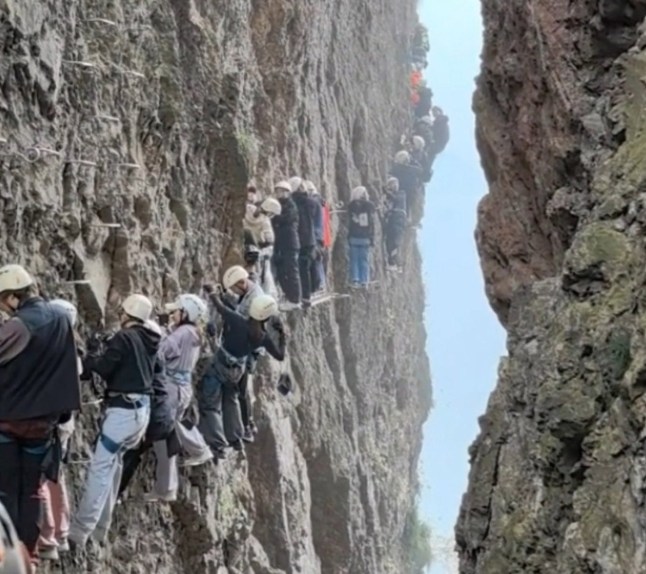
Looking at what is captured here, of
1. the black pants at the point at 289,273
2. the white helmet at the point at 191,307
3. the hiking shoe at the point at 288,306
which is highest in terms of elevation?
the black pants at the point at 289,273

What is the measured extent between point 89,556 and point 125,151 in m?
3.84

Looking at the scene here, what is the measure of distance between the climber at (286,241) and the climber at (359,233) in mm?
3965

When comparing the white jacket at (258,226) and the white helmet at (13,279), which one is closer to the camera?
the white helmet at (13,279)

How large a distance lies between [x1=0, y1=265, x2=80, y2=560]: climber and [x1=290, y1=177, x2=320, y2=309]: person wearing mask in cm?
875

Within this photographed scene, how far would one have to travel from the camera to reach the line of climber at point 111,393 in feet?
19.2

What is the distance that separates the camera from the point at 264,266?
504 inches

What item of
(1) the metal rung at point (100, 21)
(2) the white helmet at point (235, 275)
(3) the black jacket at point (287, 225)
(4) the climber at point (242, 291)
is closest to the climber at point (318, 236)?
(3) the black jacket at point (287, 225)

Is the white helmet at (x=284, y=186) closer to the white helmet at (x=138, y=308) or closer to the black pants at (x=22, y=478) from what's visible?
the white helmet at (x=138, y=308)

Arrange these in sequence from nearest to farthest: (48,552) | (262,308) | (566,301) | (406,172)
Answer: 1. (566,301)
2. (48,552)
3. (262,308)
4. (406,172)

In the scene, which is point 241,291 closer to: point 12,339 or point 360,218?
point 12,339

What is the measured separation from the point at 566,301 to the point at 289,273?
8.89m

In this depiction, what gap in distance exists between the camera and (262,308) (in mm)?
9305

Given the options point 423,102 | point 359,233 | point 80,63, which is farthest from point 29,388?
point 423,102

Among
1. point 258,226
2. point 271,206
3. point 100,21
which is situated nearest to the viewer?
point 100,21
